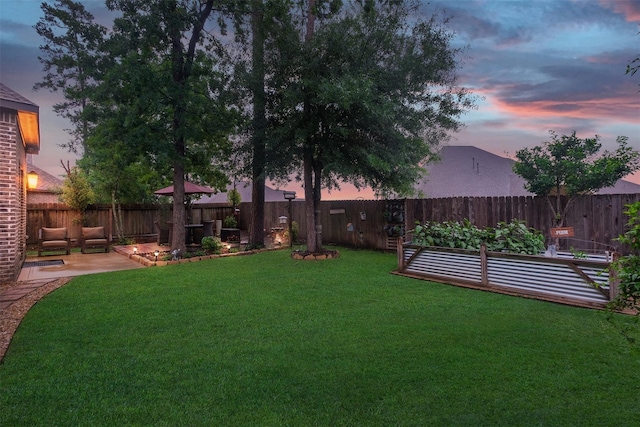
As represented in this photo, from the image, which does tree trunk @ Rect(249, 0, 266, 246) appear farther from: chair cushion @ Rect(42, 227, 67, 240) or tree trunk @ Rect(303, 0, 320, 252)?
chair cushion @ Rect(42, 227, 67, 240)

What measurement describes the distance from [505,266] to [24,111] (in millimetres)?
9492

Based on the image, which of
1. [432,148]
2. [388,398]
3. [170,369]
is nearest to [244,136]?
[432,148]

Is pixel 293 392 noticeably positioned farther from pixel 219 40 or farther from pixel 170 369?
pixel 219 40

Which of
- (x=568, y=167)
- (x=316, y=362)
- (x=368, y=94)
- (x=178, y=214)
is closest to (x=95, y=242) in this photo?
(x=178, y=214)

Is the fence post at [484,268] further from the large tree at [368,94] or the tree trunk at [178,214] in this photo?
the tree trunk at [178,214]

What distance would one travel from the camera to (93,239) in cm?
1233

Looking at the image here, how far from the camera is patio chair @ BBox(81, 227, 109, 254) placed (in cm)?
1214

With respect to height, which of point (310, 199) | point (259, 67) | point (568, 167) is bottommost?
point (310, 199)

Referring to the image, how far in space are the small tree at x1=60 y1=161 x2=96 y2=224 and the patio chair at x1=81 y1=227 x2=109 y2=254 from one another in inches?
60.5

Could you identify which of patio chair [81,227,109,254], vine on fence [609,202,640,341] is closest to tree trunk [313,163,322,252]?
patio chair [81,227,109,254]

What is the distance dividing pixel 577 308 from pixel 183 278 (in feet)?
22.7

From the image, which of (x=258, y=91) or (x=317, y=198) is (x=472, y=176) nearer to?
(x=317, y=198)

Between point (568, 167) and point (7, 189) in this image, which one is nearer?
point (7, 189)

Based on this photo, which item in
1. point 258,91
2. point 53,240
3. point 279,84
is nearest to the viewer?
point 279,84
